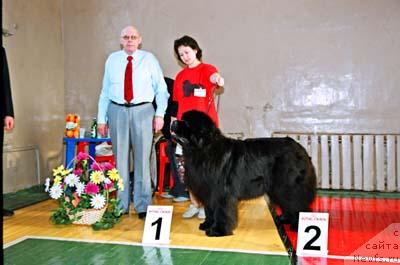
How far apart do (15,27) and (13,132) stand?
→ 1.14 meters

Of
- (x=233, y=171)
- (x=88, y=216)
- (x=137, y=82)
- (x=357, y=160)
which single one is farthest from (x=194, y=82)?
(x=357, y=160)

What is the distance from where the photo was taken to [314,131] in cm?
490

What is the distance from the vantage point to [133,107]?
3.17 m

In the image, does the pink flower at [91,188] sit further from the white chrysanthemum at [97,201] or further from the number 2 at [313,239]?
the number 2 at [313,239]

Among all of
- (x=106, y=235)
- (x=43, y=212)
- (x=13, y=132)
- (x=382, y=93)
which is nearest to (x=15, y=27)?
(x=13, y=132)

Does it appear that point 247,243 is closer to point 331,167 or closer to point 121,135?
point 121,135

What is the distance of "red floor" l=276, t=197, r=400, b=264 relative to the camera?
8.17ft

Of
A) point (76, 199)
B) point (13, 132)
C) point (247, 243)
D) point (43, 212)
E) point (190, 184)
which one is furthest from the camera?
point (13, 132)

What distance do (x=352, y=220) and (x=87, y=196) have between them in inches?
78.9

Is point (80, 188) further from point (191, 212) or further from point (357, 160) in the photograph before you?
point (357, 160)

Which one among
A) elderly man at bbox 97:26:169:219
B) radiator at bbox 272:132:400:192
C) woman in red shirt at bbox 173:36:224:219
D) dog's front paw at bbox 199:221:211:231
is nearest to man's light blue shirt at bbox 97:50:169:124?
elderly man at bbox 97:26:169:219

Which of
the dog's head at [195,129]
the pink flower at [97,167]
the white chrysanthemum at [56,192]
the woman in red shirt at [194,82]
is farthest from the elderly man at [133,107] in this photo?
the dog's head at [195,129]

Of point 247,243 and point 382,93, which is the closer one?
point 247,243

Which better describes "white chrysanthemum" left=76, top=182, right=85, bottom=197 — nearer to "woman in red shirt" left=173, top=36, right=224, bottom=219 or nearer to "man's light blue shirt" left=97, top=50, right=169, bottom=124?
"man's light blue shirt" left=97, top=50, right=169, bottom=124
